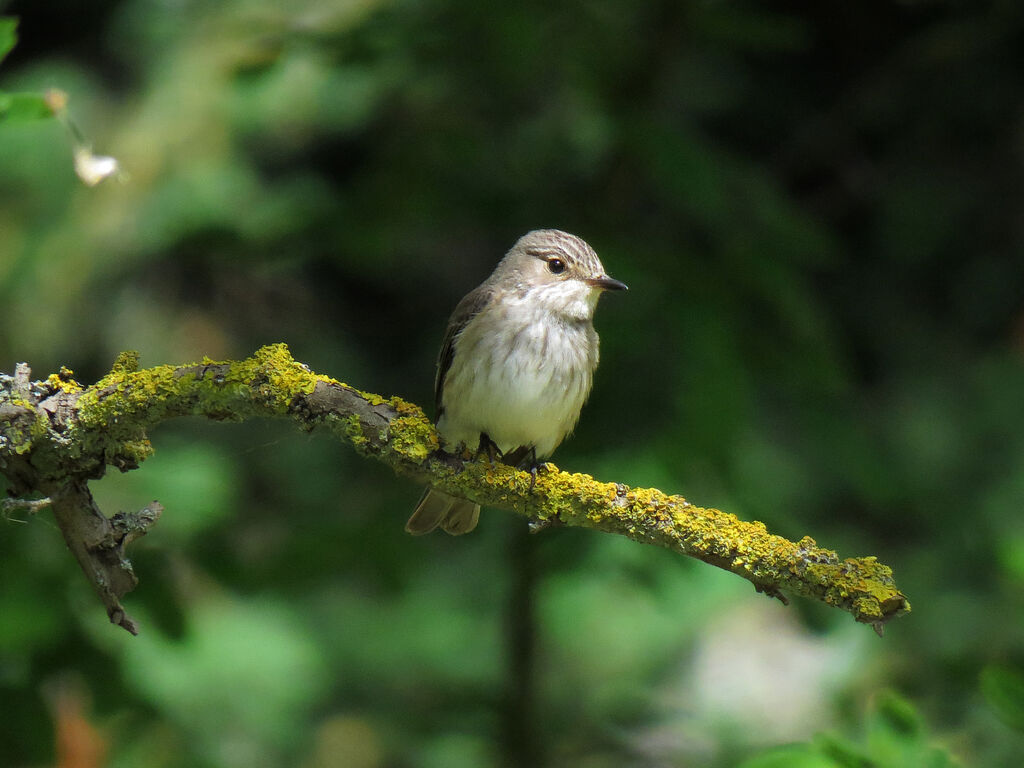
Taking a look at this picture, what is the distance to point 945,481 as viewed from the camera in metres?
5.51

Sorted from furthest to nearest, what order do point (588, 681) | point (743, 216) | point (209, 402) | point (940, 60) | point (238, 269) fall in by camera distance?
point (238, 269) → point (940, 60) → point (588, 681) → point (743, 216) → point (209, 402)

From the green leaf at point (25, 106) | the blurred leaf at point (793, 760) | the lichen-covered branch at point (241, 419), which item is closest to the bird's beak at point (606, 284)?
the lichen-covered branch at point (241, 419)

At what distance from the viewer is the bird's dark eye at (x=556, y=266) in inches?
166

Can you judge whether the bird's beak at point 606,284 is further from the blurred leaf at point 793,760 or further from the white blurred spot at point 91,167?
the white blurred spot at point 91,167

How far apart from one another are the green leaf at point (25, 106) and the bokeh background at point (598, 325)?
1.47 meters

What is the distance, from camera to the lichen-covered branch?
2305mm

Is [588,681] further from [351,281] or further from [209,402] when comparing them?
[209,402]

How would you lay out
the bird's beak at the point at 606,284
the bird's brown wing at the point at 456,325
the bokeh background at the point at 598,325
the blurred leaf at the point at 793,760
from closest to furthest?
1. the blurred leaf at the point at 793,760
2. the bird's beak at the point at 606,284
3. the bird's brown wing at the point at 456,325
4. the bokeh background at the point at 598,325

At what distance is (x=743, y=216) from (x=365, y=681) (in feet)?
8.95

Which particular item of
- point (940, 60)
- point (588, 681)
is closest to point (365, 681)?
point (588, 681)

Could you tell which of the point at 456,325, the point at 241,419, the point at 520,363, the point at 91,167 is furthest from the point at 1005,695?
the point at 91,167

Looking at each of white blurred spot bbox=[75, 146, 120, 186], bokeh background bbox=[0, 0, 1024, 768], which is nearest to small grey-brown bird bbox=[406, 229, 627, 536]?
bokeh background bbox=[0, 0, 1024, 768]

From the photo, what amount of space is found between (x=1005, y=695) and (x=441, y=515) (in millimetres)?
1776

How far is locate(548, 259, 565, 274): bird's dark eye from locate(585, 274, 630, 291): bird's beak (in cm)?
14
